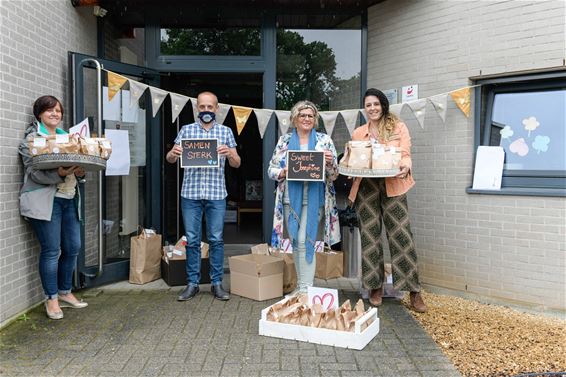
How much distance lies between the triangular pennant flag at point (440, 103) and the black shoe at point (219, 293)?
2.75 meters

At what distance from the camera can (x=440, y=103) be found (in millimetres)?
4723

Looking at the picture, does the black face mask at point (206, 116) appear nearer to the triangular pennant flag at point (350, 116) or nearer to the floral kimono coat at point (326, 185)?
the floral kimono coat at point (326, 185)

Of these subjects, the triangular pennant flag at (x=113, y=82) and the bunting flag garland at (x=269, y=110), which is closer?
the triangular pennant flag at (x=113, y=82)

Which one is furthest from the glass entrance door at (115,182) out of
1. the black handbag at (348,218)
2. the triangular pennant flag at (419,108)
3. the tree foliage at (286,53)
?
the triangular pennant flag at (419,108)

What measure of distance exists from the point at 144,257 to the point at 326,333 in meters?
2.38

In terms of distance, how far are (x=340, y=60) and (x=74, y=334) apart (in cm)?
410

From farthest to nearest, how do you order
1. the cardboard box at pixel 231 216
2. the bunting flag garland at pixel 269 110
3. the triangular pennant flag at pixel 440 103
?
the cardboard box at pixel 231 216, the triangular pennant flag at pixel 440 103, the bunting flag garland at pixel 269 110

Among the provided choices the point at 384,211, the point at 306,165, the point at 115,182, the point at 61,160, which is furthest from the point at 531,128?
the point at 115,182

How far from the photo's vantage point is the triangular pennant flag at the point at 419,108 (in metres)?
4.80

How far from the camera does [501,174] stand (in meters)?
4.52

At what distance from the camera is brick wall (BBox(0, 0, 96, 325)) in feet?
12.3

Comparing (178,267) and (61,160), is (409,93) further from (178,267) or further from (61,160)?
(61,160)

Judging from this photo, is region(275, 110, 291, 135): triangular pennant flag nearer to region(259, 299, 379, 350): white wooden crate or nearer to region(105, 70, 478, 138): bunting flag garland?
region(105, 70, 478, 138): bunting flag garland

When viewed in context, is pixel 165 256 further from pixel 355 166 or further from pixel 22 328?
pixel 355 166
